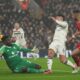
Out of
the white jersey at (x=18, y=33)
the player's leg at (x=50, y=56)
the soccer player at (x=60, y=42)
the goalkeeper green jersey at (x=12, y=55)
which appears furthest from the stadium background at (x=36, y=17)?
the goalkeeper green jersey at (x=12, y=55)

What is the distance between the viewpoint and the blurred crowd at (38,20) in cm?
3228

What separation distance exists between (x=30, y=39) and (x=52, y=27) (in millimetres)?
1858

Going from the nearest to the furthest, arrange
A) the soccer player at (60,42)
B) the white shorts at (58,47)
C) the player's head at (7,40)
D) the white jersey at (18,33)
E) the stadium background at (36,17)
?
the player's head at (7,40) < the soccer player at (60,42) < the white shorts at (58,47) < the white jersey at (18,33) < the stadium background at (36,17)

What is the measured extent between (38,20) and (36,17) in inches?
20.1

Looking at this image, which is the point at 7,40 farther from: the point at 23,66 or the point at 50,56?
the point at 50,56

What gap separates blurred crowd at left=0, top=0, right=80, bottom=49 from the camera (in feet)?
106

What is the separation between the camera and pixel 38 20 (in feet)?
113

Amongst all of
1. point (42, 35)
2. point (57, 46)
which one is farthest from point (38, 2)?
point (57, 46)

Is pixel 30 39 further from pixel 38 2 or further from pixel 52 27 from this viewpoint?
pixel 38 2

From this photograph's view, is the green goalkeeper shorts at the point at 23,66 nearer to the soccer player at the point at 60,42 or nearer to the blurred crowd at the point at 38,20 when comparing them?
the soccer player at the point at 60,42

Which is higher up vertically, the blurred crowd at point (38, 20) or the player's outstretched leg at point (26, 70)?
the blurred crowd at point (38, 20)

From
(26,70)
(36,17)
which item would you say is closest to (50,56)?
(26,70)

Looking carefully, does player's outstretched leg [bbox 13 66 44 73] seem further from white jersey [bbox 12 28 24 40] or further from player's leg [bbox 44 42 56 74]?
white jersey [bbox 12 28 24 40]

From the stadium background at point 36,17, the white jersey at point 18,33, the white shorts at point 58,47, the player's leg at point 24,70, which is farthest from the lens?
the stadium background at point 36,17
